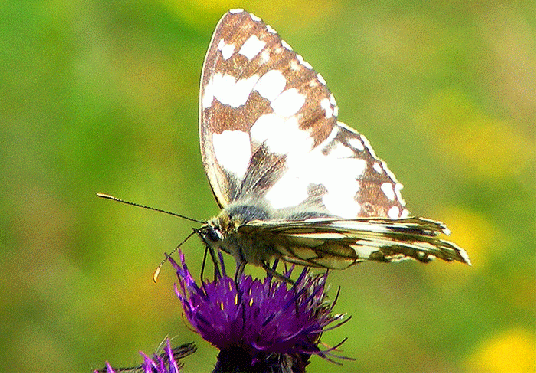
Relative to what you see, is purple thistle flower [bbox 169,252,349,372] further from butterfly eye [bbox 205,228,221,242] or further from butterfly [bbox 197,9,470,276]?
butterfly [bbox 197,9,470,276]

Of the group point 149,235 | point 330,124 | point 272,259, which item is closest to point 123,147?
point 149,235

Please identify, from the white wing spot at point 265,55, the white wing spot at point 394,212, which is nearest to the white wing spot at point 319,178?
the white wing spot at point 394,212

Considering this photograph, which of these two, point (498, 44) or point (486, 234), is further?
point (498, 44)

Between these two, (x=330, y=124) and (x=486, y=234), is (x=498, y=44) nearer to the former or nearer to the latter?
(x=486, y=234)

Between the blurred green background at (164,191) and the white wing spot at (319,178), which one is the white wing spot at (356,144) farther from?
the blurred green background at (164,191)

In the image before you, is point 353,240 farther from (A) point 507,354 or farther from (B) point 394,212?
(A) point 507,354

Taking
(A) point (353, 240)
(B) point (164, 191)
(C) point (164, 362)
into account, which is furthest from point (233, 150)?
(B) point (164, 191)
